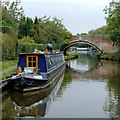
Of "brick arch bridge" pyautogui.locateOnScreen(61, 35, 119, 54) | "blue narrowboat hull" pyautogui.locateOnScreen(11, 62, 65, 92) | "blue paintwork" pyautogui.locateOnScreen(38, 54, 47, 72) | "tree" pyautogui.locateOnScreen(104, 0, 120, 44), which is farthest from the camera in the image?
"brick arch bridge" pyautogui.locateOnScreen(61, 35, 119, 54)

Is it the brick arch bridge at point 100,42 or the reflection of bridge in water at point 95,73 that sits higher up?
the brick arch bridge at point 100,42

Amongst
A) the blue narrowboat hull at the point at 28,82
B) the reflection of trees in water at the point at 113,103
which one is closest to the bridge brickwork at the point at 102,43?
the reflection of trees in water at the point at 113,103

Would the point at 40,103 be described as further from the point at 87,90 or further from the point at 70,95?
the point at 87,90

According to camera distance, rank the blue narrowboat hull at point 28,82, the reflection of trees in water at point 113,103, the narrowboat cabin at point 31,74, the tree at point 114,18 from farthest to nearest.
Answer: the tree at point 114,18 → the narrowboat cabin at point 31,74 → the blue narrowboat hull at point 28,82 → the reflection of trees in water at point 113,103

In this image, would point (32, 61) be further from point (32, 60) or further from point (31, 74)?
point (31, 74)

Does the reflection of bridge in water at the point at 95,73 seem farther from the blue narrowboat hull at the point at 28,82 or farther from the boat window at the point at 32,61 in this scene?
the blue narrowboat hull at the point at 28,82

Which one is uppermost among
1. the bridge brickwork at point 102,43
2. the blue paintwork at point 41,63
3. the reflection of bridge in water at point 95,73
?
the bridge brickwork at point 102,43

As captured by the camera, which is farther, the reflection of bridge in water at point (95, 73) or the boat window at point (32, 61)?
the reflection of bridge in water at point (95, 73)

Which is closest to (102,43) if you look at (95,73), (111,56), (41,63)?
(111,56)

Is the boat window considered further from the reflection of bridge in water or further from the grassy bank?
the grassy bank

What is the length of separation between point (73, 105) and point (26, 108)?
2059 mm

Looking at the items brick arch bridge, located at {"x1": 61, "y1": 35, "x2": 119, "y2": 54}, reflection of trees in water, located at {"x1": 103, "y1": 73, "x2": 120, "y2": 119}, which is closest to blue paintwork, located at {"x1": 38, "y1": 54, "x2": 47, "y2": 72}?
reflection of trees in water, located at {"x1": 103, "y1": 73, "x2": 120, "y2": 119}

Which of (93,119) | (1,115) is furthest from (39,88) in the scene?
(93,119)

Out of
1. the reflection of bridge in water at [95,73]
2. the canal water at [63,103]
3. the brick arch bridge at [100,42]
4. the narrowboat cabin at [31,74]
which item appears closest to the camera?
the canal water at [63,103]
